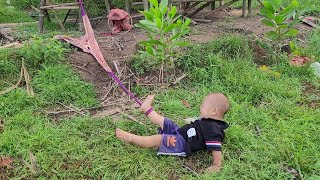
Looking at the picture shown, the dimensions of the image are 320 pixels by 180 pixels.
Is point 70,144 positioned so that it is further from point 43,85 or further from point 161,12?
point 161,12

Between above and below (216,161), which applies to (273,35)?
above

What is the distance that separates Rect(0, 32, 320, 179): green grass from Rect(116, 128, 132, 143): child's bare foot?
0.08 meters

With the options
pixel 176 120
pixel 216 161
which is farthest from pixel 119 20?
pixel 216 161

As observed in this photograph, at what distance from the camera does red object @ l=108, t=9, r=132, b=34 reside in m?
6.32

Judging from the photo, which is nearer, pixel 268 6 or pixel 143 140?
pixel 143 140

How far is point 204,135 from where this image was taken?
3.36 metres

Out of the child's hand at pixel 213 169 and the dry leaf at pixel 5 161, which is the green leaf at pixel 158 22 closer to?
the child's hand at pixel 213 169

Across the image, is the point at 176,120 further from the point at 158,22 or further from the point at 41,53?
the point at 41,53

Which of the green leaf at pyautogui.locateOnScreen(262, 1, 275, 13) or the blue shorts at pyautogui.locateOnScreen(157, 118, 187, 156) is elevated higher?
the green leaf at pyautogui.locateOnScreen(262, 1, 275, 13)

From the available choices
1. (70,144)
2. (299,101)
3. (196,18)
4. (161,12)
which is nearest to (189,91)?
(161,12)

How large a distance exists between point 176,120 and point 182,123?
0.30 feet

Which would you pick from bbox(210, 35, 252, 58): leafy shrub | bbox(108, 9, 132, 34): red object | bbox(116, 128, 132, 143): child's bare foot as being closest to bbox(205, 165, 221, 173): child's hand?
bbox(116, 128, 132, 143): child's bare foot

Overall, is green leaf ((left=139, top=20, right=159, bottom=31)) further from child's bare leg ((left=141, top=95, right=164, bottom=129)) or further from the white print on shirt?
the white print on shirt

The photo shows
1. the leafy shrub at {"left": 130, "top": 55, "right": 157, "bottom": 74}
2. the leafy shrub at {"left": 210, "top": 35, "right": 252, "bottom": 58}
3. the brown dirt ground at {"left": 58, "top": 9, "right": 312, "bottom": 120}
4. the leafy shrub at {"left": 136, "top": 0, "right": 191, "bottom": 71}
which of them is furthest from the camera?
the leafy shrub at {"left": 210, "top": 35, "right": 252, "bottom": 58}
